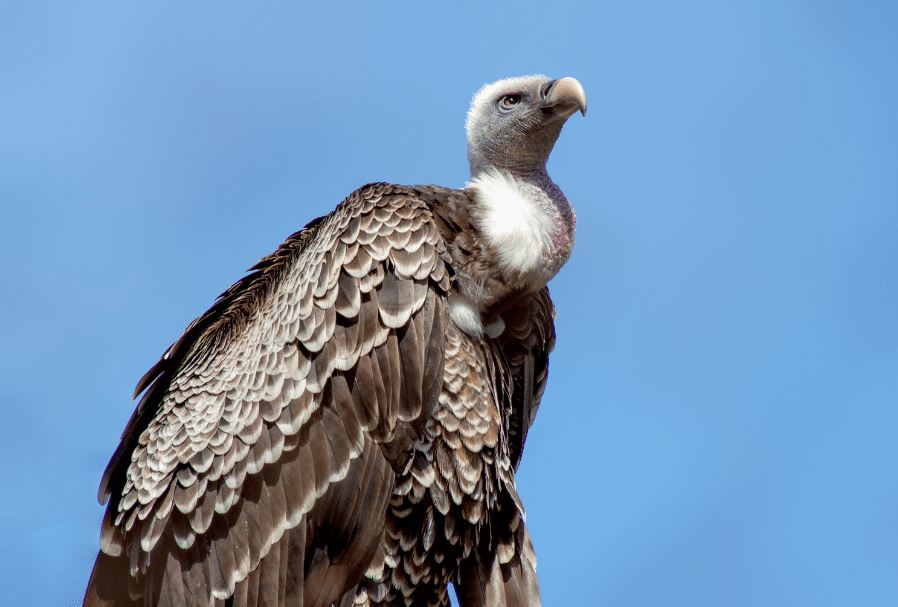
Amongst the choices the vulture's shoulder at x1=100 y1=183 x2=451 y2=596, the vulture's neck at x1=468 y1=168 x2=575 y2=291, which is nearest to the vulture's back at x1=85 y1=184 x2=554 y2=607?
the vulture's shoulder at x1=100 y1=183 x2=451 y2=596

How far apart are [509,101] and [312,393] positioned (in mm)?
2750

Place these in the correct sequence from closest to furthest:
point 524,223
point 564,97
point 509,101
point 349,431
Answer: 1. point 349,431
2. point 524,223
3. point 564,97
4. point 509,101

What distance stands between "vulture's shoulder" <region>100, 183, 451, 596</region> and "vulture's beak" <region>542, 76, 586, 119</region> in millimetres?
1417

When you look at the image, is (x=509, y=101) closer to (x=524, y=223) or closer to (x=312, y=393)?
(x=524, y=223)

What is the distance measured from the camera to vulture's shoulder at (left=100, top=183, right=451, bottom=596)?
738 cm

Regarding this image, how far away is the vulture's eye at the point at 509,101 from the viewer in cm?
885

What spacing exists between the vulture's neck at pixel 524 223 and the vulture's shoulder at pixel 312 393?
391 millimetres

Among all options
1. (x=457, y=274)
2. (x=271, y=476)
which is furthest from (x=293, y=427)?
(x=457, y=274)

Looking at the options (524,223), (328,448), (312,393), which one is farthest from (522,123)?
(328,448)

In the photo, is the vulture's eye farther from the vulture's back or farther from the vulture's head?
the vulture's back

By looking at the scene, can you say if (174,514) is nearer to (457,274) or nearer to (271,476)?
(271,476)

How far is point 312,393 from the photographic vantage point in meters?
7.40

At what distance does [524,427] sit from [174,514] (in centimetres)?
273

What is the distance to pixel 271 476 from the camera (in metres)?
7.41
